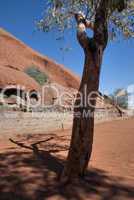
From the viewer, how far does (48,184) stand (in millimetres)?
6016

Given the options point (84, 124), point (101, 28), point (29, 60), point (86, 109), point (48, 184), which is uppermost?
point (29, 60)

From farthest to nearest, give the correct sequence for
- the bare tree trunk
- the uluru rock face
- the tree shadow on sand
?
the uluru rock face, the bare tree trunk, the tree shadow on sand

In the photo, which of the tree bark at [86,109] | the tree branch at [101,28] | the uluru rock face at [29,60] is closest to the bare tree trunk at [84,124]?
the tree bark at [86,109]

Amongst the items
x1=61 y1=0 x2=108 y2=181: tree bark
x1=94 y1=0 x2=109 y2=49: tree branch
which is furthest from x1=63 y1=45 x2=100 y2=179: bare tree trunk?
x1=94 y1=0 x2=109 y2=49: tree branch

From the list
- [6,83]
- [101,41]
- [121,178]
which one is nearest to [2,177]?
[121,178]

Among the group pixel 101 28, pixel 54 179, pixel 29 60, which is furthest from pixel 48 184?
pixel 29 60

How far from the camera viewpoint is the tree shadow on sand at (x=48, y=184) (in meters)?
5.54

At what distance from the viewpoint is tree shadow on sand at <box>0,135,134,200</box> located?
5.54 metres

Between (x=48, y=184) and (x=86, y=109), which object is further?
(x=86, y=109)

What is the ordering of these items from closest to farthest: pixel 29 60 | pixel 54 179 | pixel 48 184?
1. pixel 48 184
2. pixel 54 179
3. pixel 29 60

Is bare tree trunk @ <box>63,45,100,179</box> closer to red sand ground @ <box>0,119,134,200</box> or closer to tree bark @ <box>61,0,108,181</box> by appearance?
tree bark @ <box>61,0,108,181</box>

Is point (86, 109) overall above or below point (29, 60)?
below

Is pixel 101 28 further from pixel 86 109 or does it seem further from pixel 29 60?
pixel 29 60

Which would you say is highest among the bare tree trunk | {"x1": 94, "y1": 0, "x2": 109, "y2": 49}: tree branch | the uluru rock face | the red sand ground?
the uluru rock face
